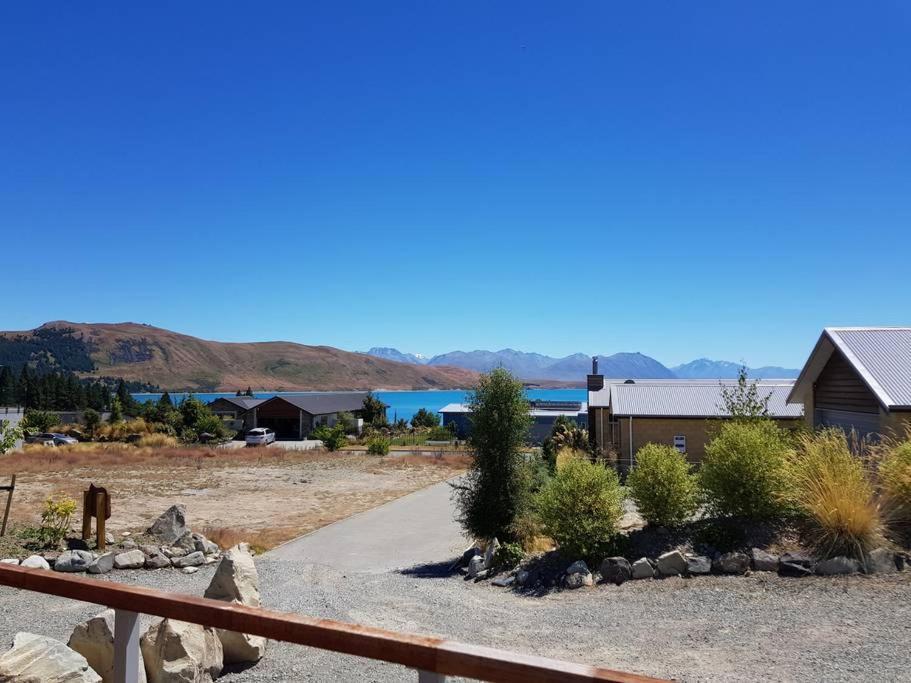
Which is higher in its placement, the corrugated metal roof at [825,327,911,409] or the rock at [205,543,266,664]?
the corrugated metal roof at [825,327,911,409]

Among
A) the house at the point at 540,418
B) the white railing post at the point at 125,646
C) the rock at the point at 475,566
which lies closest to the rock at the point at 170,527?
the rock at the point at 475,566

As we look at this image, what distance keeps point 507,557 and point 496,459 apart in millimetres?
2281

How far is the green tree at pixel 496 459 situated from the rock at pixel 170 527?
238 inches

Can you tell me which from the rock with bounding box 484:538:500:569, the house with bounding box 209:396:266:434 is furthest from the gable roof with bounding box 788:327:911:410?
the house with bounding box 209:396:266:434

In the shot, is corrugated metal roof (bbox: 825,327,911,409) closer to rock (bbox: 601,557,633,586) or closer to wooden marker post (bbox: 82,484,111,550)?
rock (bbox: 601,557,633,586)

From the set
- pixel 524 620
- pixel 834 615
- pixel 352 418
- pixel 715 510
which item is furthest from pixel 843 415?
pixel 352 418

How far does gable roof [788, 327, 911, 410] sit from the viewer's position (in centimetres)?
1312

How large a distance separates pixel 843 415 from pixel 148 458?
3525cm

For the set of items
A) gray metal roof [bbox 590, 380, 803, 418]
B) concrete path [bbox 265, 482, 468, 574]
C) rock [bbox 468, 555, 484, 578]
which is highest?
gray metal roof [bbox 590, 380, 803, 418]

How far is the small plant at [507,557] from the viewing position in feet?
40.1

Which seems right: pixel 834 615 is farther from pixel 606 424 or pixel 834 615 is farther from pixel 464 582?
pixel 606 424

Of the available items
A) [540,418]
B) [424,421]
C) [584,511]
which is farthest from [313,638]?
[424,421]

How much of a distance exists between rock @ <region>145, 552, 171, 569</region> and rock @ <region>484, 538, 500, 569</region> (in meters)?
6.07

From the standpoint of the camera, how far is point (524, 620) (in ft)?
28.0
